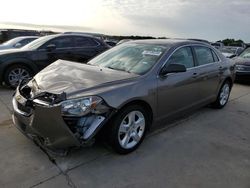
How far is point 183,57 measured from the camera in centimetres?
441

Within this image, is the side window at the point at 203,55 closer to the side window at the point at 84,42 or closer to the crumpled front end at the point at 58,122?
the crumpled front end at the point at 58,122

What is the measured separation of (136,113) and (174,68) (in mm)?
903

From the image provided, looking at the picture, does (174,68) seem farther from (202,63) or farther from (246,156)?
(246,156)

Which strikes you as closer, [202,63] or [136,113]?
[136,113]

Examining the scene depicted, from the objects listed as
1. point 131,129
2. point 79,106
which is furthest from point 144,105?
point 79,106

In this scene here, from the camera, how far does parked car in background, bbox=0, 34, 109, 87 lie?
6.87 metres

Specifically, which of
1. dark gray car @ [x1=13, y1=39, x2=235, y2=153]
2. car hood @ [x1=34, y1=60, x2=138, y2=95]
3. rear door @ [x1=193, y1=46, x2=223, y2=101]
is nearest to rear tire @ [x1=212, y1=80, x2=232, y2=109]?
rear door @ [x1=193, y1=46, x2=223, y2=101]

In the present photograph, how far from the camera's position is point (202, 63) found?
4852 mm

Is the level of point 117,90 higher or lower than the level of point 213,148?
higher

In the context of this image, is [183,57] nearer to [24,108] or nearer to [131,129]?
[131,129]

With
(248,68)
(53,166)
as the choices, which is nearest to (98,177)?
(53,166)

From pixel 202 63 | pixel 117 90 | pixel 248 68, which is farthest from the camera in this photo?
pixel 248 68

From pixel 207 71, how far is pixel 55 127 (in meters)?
3.16

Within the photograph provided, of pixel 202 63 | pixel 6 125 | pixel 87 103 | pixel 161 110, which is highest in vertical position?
pixel 202 63
